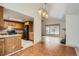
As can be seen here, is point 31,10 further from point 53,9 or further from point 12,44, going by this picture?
point 12,44

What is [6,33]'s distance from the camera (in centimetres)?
160

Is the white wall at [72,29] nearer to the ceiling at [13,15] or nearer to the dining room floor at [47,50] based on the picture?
the dining room floor at [47,50]

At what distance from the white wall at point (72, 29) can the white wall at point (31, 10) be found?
1.62 ft

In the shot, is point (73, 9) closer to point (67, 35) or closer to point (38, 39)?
point (67, 35)

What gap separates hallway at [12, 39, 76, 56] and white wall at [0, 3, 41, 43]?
13cm

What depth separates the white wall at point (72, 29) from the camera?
1731mm

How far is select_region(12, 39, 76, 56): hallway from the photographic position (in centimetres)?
162

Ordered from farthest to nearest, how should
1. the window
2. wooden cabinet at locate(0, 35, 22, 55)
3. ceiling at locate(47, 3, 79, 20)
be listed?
the window
ceiling at locate(47, 3, 79, 20)
wooden cabinet at locate(0, 35, 22, 55)

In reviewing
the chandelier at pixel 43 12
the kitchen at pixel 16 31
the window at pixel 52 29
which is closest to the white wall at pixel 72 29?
the window at pixel 52 29

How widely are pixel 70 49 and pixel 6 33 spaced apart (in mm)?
1069

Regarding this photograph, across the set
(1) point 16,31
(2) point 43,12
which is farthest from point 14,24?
(2) point 43,12

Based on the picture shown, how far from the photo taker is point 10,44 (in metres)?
1.62

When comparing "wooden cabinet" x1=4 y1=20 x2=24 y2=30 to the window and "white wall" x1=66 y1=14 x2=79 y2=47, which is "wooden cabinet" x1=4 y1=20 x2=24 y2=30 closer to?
the window

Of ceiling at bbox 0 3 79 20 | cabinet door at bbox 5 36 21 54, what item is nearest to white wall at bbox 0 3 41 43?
ceiling at bbox 0 3 79 20
